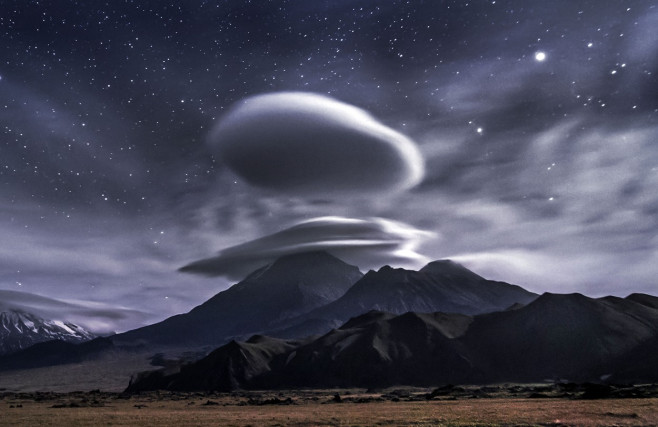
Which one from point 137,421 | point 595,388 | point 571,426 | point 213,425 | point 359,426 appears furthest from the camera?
point 595,388

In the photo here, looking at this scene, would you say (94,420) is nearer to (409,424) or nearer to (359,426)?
(359,426)

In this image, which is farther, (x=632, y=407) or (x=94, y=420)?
(x=94, y=420)

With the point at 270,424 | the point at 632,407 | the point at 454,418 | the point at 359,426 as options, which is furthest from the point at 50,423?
the point at 632,407

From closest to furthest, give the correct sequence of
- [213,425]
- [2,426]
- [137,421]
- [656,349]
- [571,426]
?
[571,426]
[213,425]
[2,426]
[137,421]
[656,349]

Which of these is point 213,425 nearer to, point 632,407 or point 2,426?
point 2,426

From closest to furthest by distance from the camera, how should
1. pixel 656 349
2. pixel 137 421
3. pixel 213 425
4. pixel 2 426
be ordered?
pixel 213 425 → pixel 2 426 → pixel 137 421 → pixel 656 349

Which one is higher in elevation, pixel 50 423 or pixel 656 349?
pixel 656 349

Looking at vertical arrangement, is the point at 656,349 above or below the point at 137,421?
above

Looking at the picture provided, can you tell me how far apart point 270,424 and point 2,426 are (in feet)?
107

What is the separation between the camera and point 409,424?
47156 millimetres

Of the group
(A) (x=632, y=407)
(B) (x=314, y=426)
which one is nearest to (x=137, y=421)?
(B) (x=314, y=426)

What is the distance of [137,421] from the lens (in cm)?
6322

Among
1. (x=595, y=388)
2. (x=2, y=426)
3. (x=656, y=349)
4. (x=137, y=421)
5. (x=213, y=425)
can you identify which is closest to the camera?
(x=213, y=425)

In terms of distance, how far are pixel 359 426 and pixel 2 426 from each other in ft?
140
